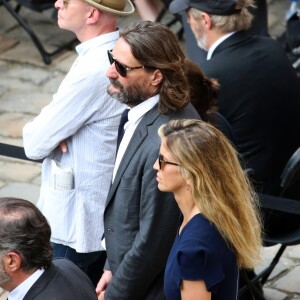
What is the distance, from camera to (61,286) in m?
3.83

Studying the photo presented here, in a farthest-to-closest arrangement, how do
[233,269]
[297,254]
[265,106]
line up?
[297,254] → [265,106] → [233,269]

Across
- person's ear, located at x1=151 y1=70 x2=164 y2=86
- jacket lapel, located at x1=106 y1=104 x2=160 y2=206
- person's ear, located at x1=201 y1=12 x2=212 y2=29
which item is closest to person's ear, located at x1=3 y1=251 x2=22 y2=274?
jacket lapel, located at x1=106 y1=104 x2=160 y2=206

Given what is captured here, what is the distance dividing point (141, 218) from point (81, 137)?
0.66 meters

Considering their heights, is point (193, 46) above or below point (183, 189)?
below

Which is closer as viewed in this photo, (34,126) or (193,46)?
(34,126)

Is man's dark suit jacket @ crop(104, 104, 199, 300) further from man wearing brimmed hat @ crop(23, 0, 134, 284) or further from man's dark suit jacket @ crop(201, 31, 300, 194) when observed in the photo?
man's dark suit jacket @ crop(201, 31, 300, 194)

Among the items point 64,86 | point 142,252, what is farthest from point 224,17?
point 142,252

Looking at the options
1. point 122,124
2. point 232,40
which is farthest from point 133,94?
point 232,40

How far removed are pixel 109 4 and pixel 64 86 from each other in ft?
1.66

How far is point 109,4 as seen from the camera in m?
4.76

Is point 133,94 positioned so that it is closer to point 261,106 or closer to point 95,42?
point 95,42

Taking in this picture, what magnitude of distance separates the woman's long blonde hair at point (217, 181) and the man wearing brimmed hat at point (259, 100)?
1437 mm

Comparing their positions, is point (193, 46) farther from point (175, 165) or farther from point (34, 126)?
point (175, 165)

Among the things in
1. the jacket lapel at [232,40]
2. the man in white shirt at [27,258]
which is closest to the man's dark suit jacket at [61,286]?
the man in white shirt at [27,258]
